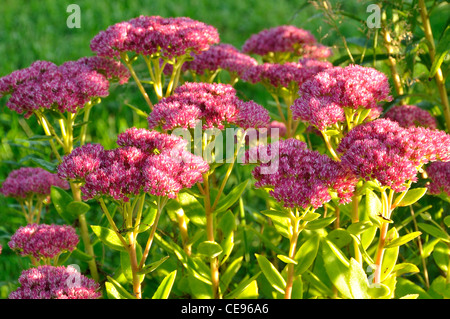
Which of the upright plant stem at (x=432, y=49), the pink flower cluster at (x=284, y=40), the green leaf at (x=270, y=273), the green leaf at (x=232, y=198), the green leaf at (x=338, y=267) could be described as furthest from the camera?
the pink flower cluster at (x=284, y=40)

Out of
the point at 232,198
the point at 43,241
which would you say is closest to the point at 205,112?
the point at 232,198

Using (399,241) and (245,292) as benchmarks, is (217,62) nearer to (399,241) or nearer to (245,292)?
(245,292)

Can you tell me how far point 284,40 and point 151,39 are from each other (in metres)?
0.74

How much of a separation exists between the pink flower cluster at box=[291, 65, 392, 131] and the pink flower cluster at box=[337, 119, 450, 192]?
0.29ft

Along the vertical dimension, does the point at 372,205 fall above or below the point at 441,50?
below

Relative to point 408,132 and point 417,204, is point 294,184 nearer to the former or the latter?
point 408,132

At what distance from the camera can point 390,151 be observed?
1.44 m

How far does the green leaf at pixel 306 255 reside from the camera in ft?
5.23

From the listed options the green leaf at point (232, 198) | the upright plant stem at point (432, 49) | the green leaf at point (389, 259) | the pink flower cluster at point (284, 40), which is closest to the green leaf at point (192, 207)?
the green leaf at point (232, 198)

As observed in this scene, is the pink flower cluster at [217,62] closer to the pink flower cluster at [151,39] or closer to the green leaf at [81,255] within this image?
the pink flower cluster at [151,39]

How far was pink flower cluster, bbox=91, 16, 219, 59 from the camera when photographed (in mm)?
1893

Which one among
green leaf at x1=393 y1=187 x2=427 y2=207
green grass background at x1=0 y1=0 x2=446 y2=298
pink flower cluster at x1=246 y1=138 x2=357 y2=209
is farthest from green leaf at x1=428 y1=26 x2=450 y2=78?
green grass background at x1=0 y1=0 x2=446 y2=298

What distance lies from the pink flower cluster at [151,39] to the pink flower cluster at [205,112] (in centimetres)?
23

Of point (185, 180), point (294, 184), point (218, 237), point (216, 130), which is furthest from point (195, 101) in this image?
point (218, 237)
